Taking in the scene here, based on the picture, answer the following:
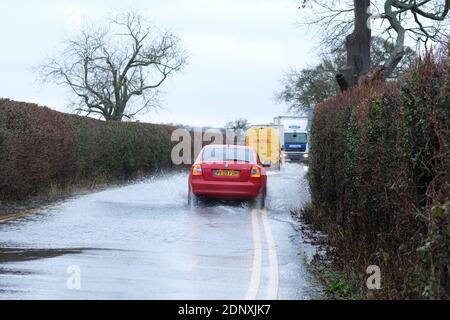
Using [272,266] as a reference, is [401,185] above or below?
above

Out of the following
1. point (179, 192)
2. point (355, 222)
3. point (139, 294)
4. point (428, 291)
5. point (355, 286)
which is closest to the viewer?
point (428, 291)

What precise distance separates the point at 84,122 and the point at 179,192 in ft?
14.9

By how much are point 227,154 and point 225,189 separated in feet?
3.51

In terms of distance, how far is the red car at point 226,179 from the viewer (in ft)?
60.2

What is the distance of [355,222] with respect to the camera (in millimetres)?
11133

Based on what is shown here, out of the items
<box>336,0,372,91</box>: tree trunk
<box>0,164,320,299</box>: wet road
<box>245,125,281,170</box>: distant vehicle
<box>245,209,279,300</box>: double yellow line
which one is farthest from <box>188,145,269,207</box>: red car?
<box>245,125,281,170</box>: distant vehicle

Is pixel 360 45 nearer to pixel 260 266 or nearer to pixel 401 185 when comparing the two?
pixel 260 266

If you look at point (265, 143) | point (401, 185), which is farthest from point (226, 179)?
point (265, 143)

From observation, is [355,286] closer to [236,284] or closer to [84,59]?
[236,284]

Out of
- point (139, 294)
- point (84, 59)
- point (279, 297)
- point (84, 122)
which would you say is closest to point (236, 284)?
point (279, 297)

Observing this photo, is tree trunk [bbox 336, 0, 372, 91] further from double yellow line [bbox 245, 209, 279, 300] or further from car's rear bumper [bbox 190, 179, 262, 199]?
double yellow line [bbox 245, 209, 279, 300]

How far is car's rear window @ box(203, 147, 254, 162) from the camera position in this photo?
61.8ft

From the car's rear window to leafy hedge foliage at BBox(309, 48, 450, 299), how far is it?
20.8 ft

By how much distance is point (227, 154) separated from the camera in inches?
750
